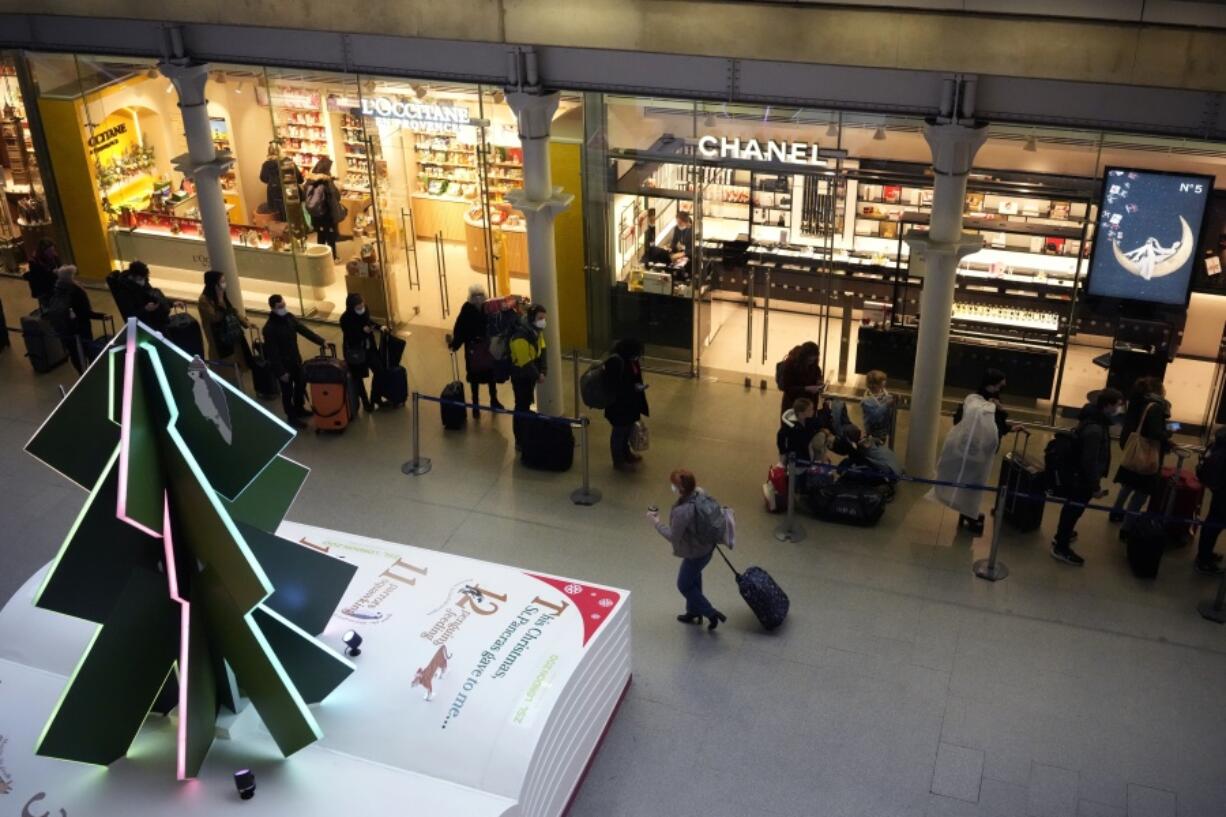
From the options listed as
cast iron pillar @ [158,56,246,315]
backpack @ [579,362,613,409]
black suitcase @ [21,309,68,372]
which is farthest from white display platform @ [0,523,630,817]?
cast iron pillar @ [158,56,246,315]

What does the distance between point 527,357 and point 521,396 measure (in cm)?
57

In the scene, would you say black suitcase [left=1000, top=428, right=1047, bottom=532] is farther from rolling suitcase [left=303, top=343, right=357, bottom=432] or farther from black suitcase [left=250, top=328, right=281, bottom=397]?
black suitcase [left=250, top=328, right=281, bottom=397]

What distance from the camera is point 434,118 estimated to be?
1425 centimetres

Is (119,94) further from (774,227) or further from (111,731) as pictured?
(111,731)

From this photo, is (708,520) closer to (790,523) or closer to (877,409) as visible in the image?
(790,523)

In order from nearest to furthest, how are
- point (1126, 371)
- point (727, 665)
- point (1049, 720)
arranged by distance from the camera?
1. point (1049, 720)
2. point (727, 665)
3. point (1126, 371)

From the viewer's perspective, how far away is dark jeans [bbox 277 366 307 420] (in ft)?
42.4

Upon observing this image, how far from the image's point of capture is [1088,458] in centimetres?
1005

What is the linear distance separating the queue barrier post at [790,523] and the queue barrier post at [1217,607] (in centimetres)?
331

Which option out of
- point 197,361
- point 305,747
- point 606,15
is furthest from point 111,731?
point 606,15

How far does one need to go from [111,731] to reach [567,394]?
24.8 ft

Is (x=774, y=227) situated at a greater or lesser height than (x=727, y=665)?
greater

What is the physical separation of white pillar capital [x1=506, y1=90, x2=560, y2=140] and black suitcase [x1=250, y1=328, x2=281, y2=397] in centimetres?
421

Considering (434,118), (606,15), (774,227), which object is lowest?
(774,227)
